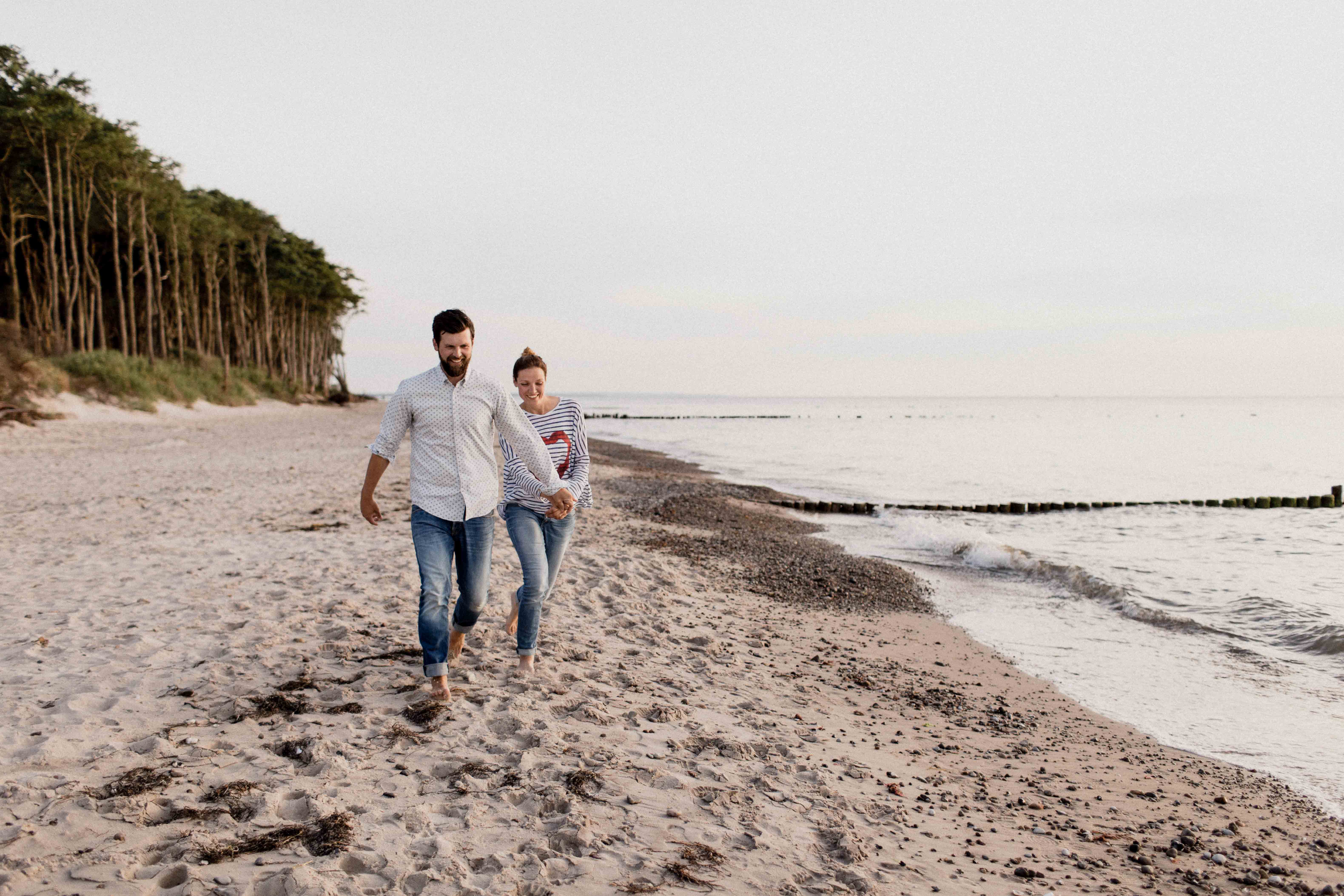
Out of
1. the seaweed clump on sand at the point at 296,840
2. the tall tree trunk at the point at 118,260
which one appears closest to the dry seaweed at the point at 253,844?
the seaweed clump on sand at the point at 296,840

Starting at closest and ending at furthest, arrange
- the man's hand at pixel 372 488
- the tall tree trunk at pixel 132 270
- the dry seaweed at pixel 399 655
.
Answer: the man's hand at pixel 372 488
the dry seaweed at pixel 399 655
the tall tree trunk at pixel 132 270

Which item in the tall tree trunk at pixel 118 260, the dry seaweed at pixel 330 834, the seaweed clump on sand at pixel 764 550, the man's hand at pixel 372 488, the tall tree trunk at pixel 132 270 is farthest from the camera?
the tall tree trunk at pixel 132 270

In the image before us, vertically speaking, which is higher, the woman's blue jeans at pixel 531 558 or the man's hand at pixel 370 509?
the man's hand at pixel 370 509

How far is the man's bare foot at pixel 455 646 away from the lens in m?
5.04

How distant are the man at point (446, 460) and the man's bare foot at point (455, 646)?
573 millimetres

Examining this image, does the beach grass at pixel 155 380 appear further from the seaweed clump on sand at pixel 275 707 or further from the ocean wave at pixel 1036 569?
the seaweed clump on sand at pixel 275 707

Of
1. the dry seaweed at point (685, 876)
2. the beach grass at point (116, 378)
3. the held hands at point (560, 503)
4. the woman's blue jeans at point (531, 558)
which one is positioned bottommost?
the dry seaweed at point (685, 876)

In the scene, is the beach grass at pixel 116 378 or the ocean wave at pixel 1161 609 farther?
the beach grass at pixel 116 378

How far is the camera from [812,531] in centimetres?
1381

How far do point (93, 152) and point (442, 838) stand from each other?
133 ft

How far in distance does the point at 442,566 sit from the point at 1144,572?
10797 millimetres

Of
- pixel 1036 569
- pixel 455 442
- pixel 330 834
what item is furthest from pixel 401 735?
pixel 1036 569

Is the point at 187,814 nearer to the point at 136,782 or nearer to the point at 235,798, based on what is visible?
the point at 235,798

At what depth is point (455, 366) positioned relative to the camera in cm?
420
